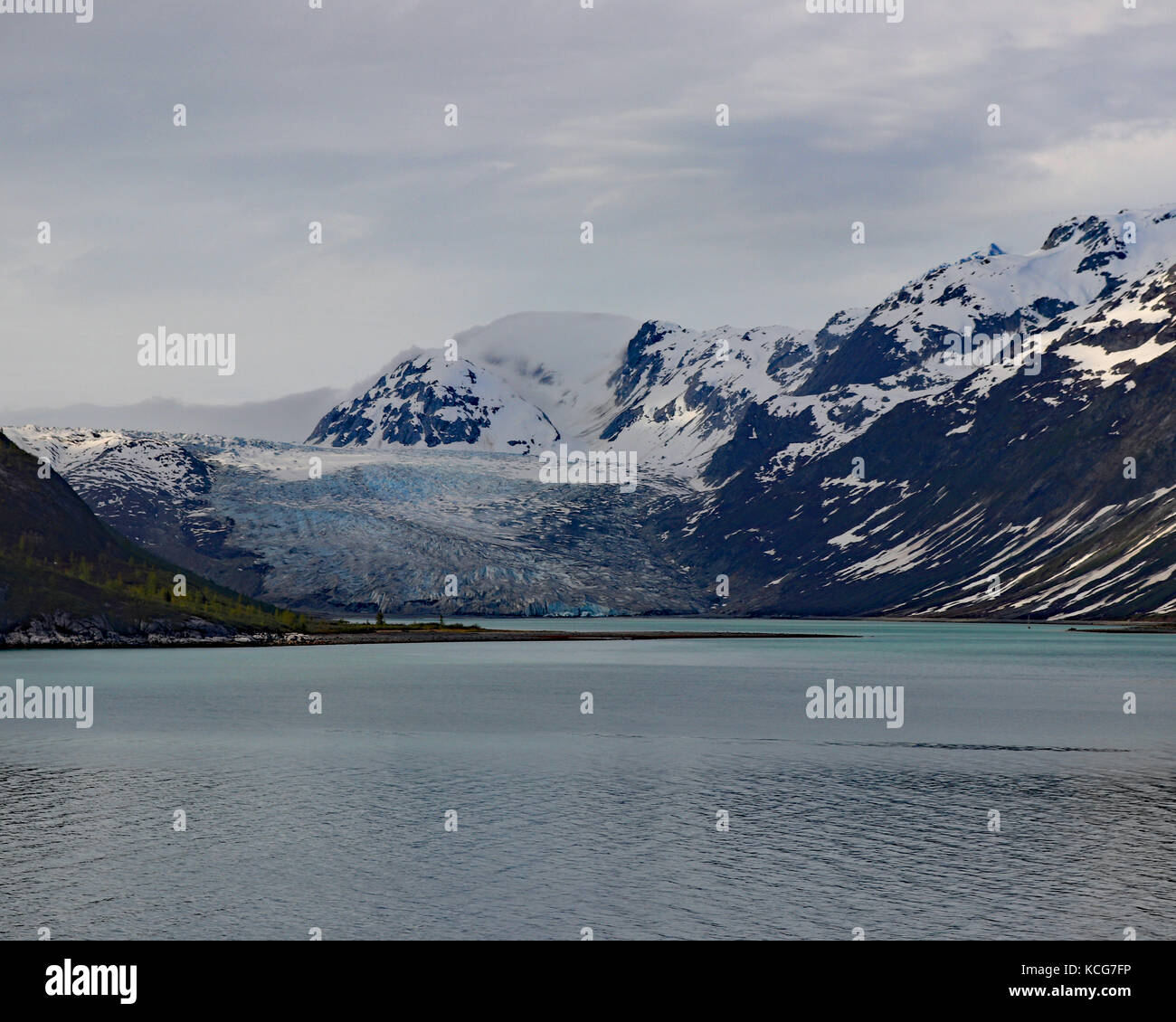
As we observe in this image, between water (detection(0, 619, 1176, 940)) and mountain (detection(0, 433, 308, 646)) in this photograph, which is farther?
mountain (detection(0, 433, 308, 646))

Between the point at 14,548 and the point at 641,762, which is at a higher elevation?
the point at 14,548

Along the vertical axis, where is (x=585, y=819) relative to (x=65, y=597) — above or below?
below

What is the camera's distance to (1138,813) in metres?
55.1

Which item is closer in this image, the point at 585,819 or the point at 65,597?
the point at 585,819

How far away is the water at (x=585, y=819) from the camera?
40062 millimetres

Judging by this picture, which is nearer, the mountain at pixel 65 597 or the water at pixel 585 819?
the water at pixel 585 819

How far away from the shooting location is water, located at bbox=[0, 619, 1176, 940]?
131 feet

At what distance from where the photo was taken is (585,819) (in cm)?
5466
